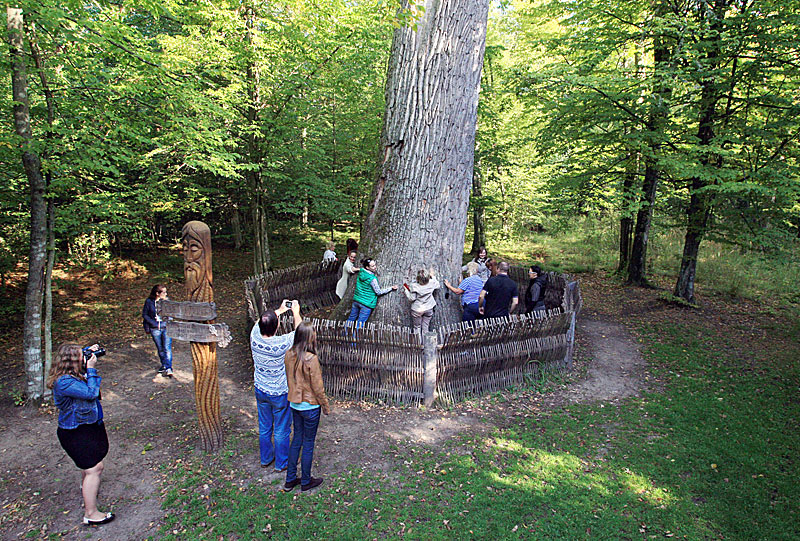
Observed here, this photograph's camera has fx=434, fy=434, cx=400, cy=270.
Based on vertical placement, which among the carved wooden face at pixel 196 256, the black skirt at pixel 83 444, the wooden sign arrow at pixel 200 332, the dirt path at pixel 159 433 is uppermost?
the carved wooden face at pixel 196 256

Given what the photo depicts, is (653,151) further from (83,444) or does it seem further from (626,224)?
(83,444)

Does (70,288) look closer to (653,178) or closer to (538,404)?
(538,404)

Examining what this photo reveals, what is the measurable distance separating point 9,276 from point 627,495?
1569 centimetres

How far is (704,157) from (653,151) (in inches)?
44.8

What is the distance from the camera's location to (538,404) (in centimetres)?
670

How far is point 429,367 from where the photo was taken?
6.34 meters

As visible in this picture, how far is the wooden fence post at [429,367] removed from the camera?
6.27 m

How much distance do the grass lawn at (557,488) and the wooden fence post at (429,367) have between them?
37.4 inches

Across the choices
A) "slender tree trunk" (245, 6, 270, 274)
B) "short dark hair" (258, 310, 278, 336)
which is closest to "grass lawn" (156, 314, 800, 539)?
"short dark hair" (258, 310, 278, 336)

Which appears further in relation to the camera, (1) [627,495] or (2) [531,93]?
(2) [531,93]

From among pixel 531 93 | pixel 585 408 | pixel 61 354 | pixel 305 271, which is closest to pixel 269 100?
pixel 305 271

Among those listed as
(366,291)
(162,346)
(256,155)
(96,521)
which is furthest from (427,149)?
(256,155)

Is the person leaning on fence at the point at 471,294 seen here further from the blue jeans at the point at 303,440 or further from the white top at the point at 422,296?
the blue jeans at the point at 303,440

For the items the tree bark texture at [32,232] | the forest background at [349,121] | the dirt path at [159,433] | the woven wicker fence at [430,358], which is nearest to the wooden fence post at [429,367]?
the woven wicker fence at [430,358]
